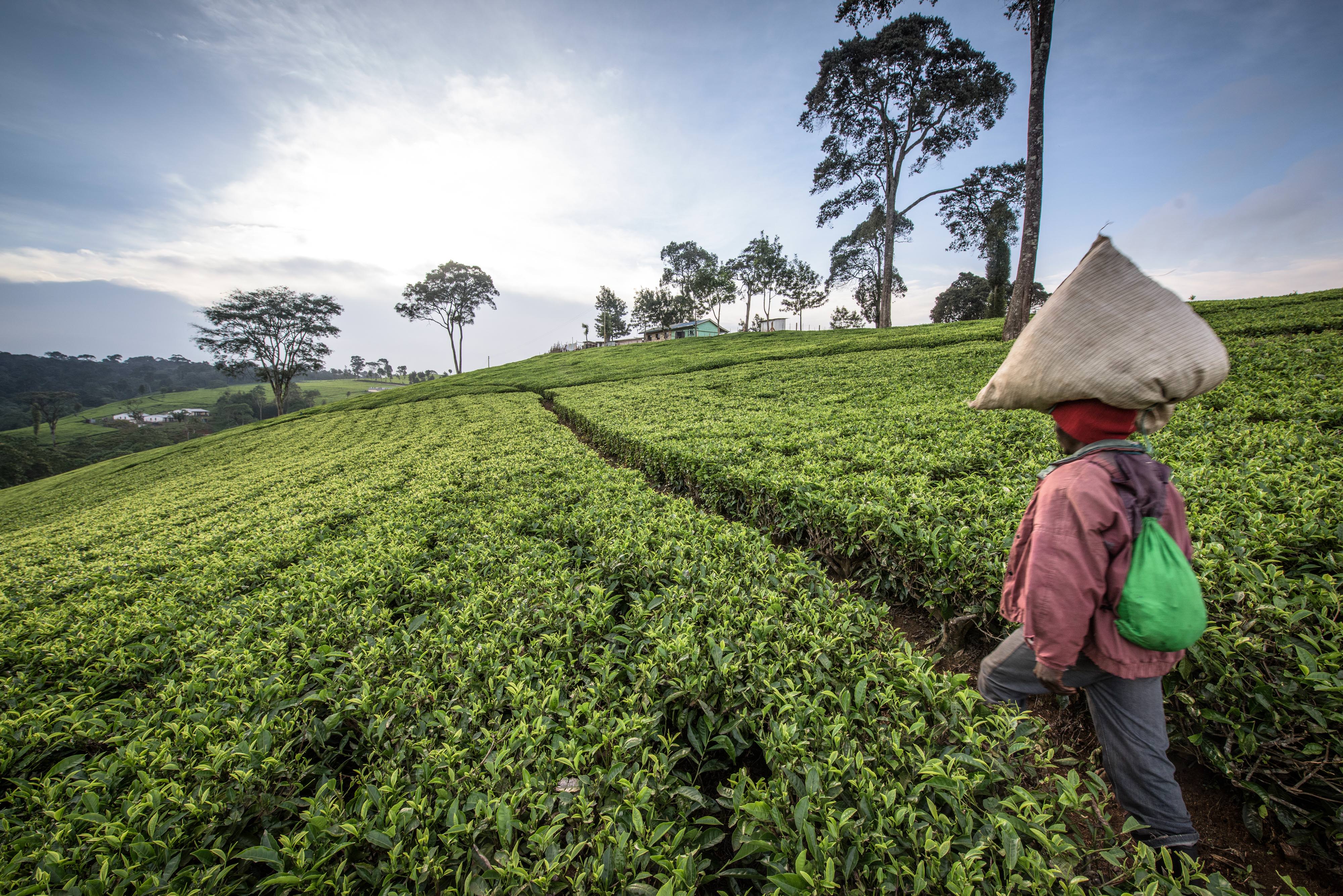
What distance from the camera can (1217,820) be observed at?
6.84 ft

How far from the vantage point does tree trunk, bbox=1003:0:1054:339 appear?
11.5 metres

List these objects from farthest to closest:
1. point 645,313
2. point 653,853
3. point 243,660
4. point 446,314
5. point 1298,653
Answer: point 645,313 → point 446,314 → point 243,660 → point 1298,653 → point 653,853

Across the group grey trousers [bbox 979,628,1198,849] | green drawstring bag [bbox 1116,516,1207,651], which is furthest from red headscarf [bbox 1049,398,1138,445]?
grey trousers [bbox 979,628,1198,849]

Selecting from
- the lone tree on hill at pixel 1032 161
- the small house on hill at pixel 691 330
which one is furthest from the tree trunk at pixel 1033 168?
the small house on hill at pixel 691 330

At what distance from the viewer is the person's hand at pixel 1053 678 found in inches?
73.9

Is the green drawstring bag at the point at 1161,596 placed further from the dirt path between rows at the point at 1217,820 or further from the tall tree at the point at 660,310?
the tall tree at the point at 660,310

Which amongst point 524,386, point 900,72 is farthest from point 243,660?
point 900,72

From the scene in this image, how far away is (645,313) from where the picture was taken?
2702 inches

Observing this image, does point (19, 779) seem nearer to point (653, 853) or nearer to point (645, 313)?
point (653, 853)

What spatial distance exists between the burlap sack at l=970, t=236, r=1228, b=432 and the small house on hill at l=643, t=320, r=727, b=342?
50227 mm

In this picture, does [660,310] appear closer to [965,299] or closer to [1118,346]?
[965,299]

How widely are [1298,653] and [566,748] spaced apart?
9.85ft

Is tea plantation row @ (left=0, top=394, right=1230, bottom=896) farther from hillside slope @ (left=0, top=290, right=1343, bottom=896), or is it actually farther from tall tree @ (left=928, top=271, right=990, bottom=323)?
tall tree @ (left=928, top=271, right=990, bottom=323)

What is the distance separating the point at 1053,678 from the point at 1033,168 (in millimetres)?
15615
